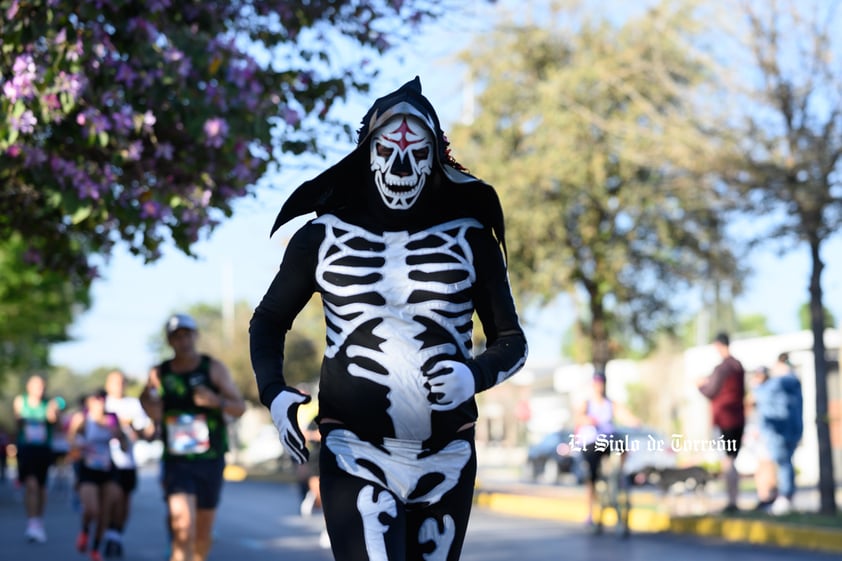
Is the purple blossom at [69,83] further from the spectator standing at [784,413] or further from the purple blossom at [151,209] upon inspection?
the spectator standing at [784,413]

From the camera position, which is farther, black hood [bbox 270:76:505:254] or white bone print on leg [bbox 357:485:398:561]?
black hood [bbox 270:76:505:254]

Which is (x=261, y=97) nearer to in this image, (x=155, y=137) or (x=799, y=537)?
(x=155, y=137)

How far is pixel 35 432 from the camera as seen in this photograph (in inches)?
652

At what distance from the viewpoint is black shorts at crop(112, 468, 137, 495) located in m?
13.6

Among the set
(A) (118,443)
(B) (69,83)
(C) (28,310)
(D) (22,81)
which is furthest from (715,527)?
(C) (28,310)

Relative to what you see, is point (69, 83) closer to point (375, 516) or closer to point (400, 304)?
point (400, 304)

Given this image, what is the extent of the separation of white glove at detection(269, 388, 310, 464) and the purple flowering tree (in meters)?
4.95

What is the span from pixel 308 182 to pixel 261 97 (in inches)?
212

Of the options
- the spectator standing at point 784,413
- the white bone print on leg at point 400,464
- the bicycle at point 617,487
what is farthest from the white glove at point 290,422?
the spectator standing at point 784,413

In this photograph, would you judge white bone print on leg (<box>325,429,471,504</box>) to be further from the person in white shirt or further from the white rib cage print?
the person in white shirt

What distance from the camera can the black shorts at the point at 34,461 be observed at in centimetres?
1627

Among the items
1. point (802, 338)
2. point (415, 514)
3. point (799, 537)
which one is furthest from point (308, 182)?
point (802, 338)

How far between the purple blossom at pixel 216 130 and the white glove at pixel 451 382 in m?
5.41

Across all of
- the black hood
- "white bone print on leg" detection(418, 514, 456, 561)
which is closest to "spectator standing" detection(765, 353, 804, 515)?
the black hood
